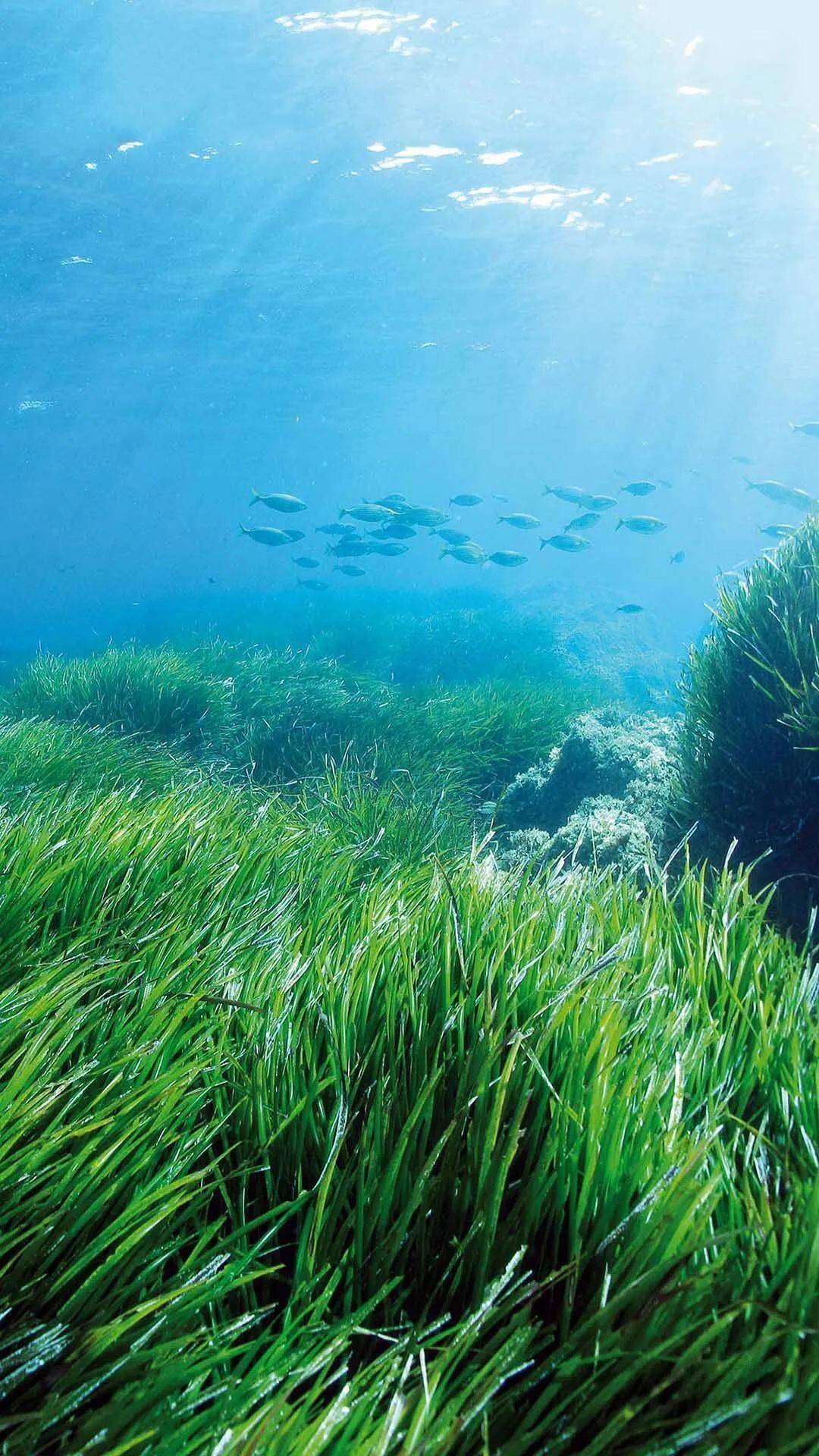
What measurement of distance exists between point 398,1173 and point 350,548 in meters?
17.2

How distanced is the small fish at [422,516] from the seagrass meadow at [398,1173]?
14403mm

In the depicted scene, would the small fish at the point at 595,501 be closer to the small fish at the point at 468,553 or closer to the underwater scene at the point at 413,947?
Result: the underwater scene at the point at 413,947

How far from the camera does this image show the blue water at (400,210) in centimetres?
1930

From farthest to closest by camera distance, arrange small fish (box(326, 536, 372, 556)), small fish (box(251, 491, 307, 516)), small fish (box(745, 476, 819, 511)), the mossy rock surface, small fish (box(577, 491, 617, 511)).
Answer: small fish (box(326, 536, 372, 556)) < small fish (box(577, 491, 617, 511)) < small fish (box(251, 491, 307, 516)) < small fish (box(745, 476, 819, 511)) < the mossy rock surface

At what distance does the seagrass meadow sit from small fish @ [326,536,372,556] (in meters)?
15.4

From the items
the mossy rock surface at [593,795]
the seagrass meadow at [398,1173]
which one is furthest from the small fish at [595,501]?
the seagrass meadow at [398,1173]

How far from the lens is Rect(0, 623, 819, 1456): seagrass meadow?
3.19 ft

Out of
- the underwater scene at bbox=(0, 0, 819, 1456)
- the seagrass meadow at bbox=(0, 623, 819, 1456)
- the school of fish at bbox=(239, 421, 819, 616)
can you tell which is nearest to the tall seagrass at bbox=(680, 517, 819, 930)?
the underwater scene at bbox=(0, 0, 819, 1456)

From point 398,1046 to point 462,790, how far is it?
6831 mm

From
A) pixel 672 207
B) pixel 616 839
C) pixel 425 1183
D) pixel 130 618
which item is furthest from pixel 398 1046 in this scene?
pixel 130 618

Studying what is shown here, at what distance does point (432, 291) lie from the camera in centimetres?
3591

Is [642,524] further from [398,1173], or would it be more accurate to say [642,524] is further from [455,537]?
[398,1173]

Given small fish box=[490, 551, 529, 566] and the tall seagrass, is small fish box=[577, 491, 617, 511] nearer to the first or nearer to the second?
small fish box=[490, 551, 529, 566]

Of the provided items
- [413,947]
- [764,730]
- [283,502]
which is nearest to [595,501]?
[283,502]
